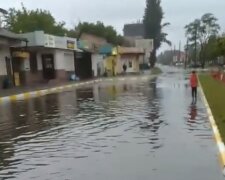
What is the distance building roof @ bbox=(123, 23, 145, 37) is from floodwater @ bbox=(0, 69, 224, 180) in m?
138

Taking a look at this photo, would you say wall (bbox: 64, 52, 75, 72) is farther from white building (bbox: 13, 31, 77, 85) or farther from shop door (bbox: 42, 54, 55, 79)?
shop door (bbox: 42, 54, 55, 79)

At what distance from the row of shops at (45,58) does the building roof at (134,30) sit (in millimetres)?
83610

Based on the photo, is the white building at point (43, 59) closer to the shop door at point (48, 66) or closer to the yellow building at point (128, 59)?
the shop door at point (48, 66)

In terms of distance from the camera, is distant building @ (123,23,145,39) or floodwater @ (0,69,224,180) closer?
floodwater @ (0,69,224,180)

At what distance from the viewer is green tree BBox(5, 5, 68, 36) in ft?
260

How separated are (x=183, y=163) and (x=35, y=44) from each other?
3688 cm

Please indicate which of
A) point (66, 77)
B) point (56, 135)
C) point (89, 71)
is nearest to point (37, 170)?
point (56, 135)

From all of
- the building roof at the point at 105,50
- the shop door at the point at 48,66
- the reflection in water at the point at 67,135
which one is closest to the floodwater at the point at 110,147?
the reflection in water at the point at 67,135

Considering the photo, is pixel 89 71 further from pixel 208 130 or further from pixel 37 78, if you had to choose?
pixel 208 130

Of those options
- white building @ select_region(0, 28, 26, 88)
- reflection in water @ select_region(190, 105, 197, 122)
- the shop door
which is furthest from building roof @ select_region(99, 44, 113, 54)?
reflection in water @ select_region(190, 105, 197, 122)

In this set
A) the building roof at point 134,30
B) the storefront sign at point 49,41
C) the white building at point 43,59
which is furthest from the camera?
the building roof at point 134,30

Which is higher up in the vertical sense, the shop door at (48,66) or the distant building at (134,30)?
the distant building at (134,30)

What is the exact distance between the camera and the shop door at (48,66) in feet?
162

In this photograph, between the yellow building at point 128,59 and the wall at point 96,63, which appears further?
the yellow building at point 128,59
